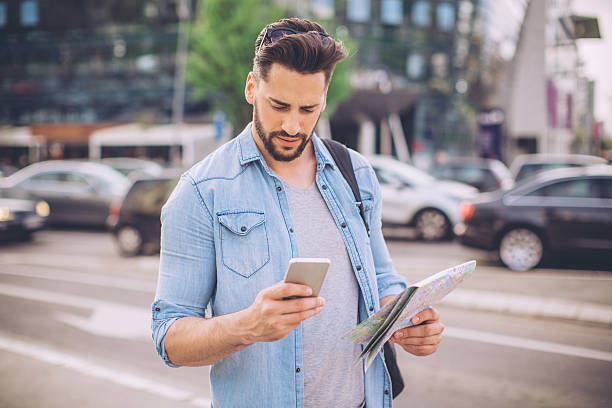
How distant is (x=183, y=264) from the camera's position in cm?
143

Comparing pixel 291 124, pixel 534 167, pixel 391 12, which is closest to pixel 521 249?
pixel 534 167

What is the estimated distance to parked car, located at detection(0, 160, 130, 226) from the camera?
13641mm

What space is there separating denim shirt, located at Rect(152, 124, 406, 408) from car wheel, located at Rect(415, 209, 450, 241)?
34.1 feet

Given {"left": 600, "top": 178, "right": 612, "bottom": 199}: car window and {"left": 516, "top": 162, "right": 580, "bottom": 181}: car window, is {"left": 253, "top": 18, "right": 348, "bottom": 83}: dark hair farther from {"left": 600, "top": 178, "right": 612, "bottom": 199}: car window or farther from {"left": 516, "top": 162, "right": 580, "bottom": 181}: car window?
{"left": 516, "top": 162, "right": 580, "bottom": 181}: car window

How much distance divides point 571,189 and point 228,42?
1632 centimetres

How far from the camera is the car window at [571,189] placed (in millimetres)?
8477

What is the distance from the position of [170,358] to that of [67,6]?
1733 inches

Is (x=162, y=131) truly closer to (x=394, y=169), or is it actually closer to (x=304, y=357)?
(x=394, y=169)

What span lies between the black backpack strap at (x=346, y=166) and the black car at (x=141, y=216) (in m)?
8.39

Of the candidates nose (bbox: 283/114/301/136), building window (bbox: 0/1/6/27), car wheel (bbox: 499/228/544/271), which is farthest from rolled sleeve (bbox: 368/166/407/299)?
building window (bbox: 0/1/6/27)

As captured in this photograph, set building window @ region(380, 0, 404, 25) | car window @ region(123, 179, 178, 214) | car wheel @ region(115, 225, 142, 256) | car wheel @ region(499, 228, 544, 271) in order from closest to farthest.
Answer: car wheel @ region(499, 228, 544, 271) < car window @ region(123, 179, 178, 214) < car wheel @ region(115, 225, 142, 256) < building window @ region(380, 0, 404, 25)

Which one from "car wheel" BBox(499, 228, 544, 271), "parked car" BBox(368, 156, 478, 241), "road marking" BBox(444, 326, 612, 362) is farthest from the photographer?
"parked car" BBox(368, 156, 478, 241)

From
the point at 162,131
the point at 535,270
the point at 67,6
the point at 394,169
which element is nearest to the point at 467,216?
the point at 535,270

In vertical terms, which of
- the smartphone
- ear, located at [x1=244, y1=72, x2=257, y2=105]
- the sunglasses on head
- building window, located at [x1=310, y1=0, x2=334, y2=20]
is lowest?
Result: the smartphone
